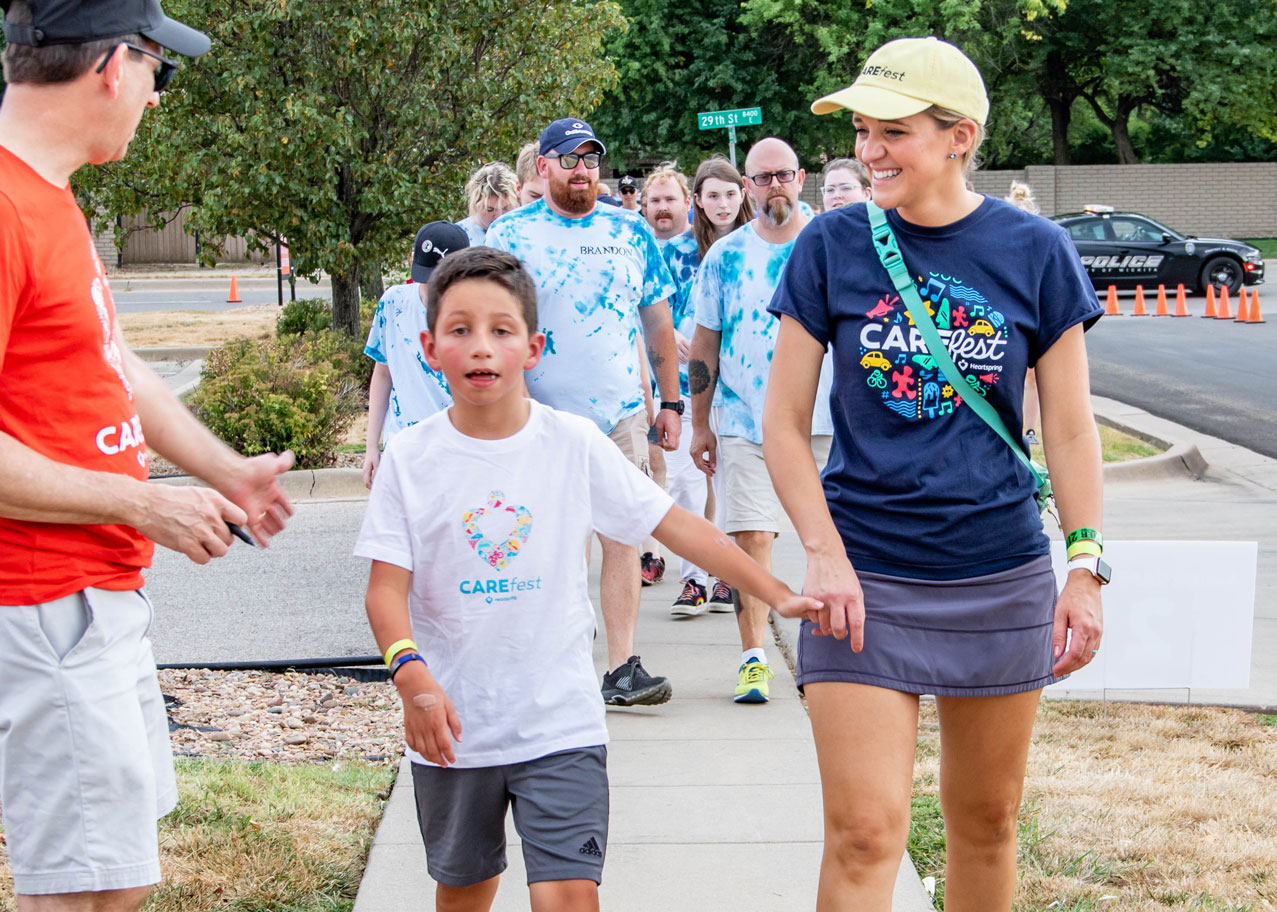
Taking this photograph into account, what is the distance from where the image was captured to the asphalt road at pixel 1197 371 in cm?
1341

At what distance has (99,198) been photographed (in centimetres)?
1622

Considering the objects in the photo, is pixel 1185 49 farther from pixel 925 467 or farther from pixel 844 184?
pixel 925 467

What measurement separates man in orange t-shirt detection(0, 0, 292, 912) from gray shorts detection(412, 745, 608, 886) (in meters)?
0.60

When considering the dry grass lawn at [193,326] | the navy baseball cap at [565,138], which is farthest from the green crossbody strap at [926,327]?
the dry grass lawn at [193,326]

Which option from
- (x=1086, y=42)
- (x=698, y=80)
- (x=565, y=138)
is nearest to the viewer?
(x=565, y=138)

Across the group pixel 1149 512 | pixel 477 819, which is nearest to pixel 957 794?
pixel 477 819

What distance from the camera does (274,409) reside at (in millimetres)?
10461

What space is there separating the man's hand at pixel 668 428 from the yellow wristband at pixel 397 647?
140 inches

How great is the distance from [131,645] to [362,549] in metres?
0.49

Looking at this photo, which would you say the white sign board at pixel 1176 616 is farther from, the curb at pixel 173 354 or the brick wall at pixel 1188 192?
the brick wall at pixel 1188 192

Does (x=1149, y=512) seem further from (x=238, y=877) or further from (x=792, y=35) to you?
(x=792, y=35)

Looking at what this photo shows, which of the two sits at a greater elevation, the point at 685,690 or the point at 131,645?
the point at 131,645

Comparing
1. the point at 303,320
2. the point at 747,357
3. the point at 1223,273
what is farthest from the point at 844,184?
the point at 1223,273

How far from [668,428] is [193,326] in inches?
719
